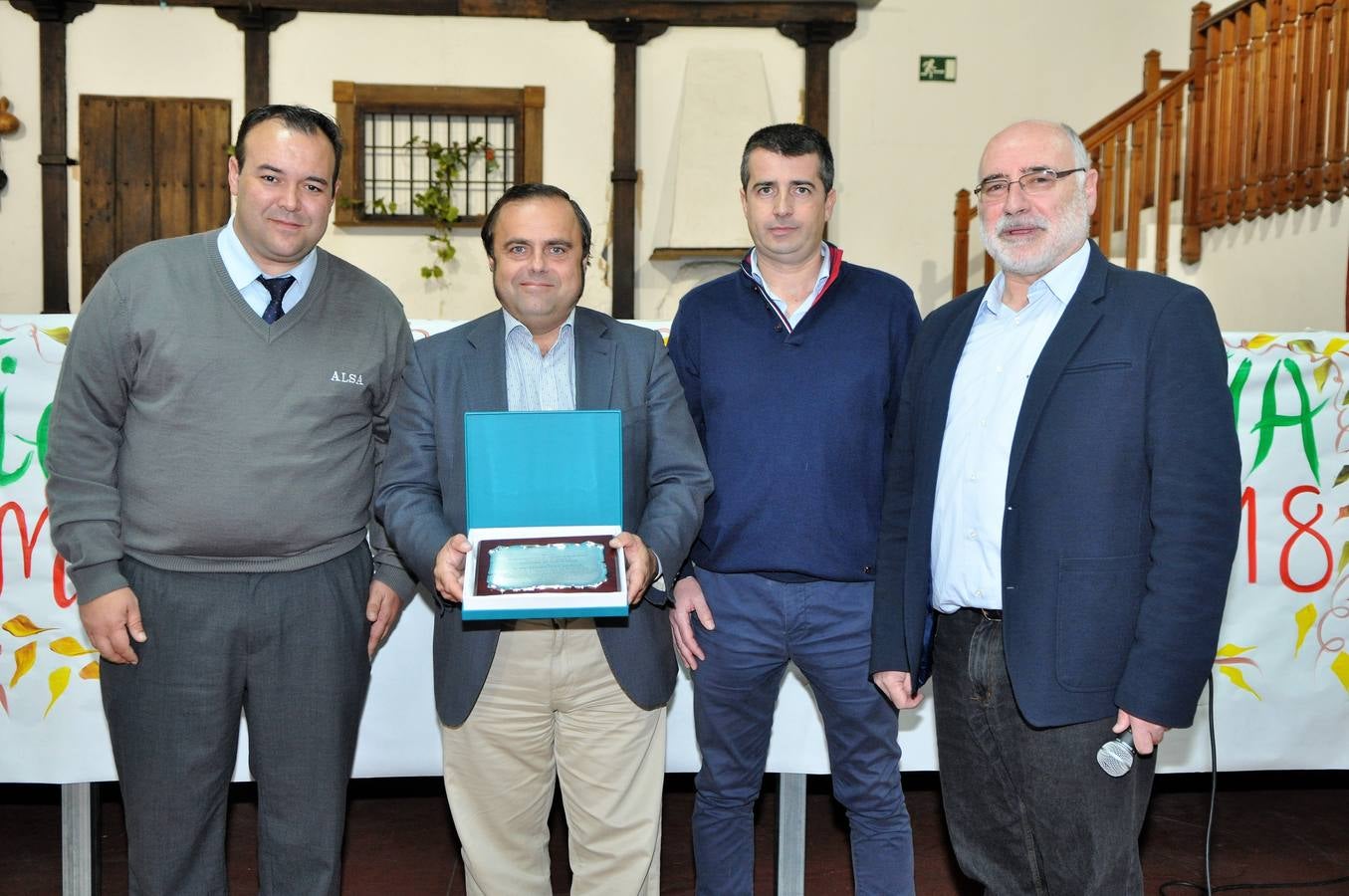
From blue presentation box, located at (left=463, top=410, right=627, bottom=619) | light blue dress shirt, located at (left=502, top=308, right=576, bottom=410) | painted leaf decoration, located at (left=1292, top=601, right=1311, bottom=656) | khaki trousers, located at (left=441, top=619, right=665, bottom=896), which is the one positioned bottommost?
khaki trousers, located at (left=441, top=619, right=665, bottom=896)

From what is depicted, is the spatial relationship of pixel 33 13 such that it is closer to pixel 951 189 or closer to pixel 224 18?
pixel 224 18

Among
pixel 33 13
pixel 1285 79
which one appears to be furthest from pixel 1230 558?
pixel 33 13

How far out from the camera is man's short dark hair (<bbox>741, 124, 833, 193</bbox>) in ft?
7.29

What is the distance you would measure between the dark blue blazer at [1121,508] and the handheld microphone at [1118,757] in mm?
47

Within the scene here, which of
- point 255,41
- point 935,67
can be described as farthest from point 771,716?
point 255,41

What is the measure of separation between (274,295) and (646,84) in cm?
642

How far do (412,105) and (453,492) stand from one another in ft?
21.2

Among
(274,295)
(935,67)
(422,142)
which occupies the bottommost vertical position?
(274,295)

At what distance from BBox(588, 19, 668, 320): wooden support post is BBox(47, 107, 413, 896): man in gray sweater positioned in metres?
5.92

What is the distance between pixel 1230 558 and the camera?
5.35 feet

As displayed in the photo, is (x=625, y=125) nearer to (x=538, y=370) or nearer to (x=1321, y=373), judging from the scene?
(x=1321, y=373)

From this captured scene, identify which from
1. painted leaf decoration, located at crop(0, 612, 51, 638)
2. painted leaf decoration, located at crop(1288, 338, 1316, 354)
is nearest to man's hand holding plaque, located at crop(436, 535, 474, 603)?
painted leaf decoration, located at crop(0, 612, 51, 638)

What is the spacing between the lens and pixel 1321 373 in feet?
8.39

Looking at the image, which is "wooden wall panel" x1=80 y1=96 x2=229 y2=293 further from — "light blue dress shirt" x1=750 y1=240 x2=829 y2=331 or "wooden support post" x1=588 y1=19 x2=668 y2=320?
"light blue dress shirt" x1=750 y1=240 x2=829 y2=331
